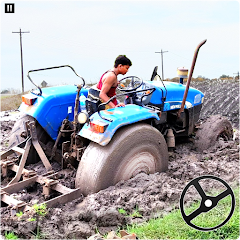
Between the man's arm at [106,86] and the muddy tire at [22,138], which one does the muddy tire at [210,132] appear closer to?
the man's arm at [106,86]

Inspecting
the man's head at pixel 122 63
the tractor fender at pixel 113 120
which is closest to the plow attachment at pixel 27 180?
the tractor fender at pixel 113 120


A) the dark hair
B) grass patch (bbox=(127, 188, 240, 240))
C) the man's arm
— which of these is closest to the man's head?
the dark hair

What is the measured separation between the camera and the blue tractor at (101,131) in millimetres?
4039

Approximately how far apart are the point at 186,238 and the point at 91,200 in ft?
3.72

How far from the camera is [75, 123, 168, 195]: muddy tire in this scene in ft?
13.1

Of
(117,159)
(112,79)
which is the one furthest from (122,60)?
(117,159)

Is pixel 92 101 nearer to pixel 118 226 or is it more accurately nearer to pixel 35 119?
pixel 35 119

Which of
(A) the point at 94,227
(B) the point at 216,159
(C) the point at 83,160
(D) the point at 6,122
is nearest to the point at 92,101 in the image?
(C) the point at 83,160

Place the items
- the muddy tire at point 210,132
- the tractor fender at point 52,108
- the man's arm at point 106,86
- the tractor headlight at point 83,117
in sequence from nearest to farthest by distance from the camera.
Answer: the tractor headlight at point 83,117 < the man's arm at point 106,86 < the tractor fender at point 52,108 < the muddy tire at point 210,132

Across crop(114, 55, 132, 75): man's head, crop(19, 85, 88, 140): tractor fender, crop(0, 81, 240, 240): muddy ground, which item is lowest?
crop(0, 81, 240, 240): muddy ground

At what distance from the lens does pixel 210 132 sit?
19.7 ft

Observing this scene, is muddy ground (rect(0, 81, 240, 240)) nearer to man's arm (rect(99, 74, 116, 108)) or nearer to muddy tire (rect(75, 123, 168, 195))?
muddy tire (rect(75, 123, 168, 195))

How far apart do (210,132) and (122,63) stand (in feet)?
7.47

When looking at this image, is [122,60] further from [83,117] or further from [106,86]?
[83,117]
